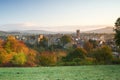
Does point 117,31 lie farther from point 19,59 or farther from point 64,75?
point 64,75

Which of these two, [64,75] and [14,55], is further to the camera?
[14,55]

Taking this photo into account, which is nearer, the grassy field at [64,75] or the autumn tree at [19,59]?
the grassy field at [64,75]

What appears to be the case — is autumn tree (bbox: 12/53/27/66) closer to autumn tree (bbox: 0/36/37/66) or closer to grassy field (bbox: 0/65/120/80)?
autumn tree (bbox: 0/36/37/66)

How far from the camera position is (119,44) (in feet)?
262

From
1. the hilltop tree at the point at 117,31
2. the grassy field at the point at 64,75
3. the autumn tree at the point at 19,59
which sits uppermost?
the hilltop tree at the point at 117,31

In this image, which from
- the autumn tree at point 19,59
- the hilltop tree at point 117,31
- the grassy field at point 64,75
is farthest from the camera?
the hilltop tree at point 117,31

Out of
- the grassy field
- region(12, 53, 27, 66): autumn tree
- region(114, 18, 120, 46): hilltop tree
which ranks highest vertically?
region(114, 18, 120, 46): hilltop tree

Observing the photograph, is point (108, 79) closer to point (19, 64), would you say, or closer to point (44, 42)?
point (19, 64)

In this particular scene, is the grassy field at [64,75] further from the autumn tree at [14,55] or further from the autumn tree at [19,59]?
the autumn tree at [14,55]

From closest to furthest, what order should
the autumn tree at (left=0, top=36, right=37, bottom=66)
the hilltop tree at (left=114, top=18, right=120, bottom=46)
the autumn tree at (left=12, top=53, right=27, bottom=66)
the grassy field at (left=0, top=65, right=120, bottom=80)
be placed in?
the grassy field at (left=0, top=65, right=120, bottom=80)
the autumn tree at (left=12, top=53, right=27, bottom=66)
the autumn tree at (left=0, top=36, right=37, bottom=66)
the hilltop tree at (left=114, top=18, right=120, bottom=46)

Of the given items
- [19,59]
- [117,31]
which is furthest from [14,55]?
[117,31]

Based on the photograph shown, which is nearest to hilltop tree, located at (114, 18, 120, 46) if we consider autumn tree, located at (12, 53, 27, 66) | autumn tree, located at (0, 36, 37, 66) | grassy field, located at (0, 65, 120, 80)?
autumn tree, located at (0, 36, 37, 66)

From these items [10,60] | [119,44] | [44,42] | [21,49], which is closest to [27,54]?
[21,49]

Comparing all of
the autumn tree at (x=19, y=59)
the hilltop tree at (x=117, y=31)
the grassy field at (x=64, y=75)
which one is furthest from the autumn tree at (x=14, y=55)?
the grassy field at (x=64, y=75)
